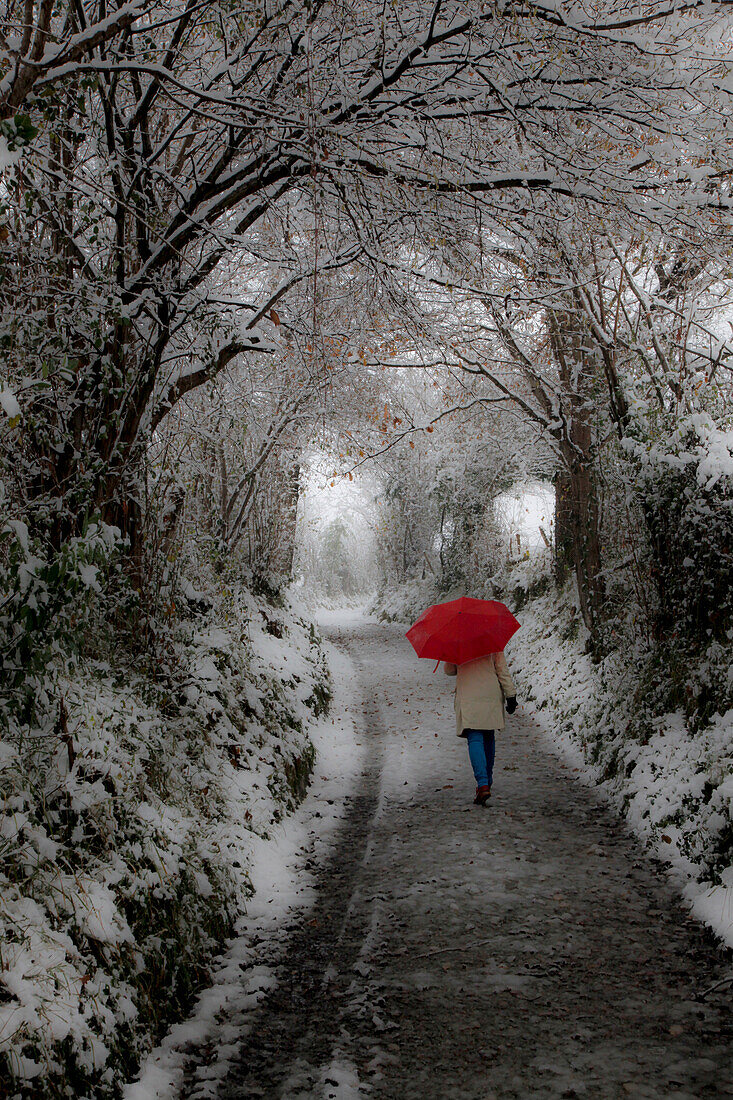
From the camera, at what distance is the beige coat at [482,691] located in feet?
23.4

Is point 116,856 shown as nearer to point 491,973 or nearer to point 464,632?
point 491,973

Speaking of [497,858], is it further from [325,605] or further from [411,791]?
[325,605]

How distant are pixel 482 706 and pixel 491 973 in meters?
3.17

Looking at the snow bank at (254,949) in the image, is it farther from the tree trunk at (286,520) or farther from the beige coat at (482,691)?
the tree trunk at (286,520)

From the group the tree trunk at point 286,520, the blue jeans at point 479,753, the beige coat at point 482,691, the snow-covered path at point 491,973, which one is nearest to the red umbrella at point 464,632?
the beige coat at point 482,691

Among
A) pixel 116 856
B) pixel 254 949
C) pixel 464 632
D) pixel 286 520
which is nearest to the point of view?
pixel 116 856

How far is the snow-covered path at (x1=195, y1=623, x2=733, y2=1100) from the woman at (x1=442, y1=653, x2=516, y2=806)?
0.40 meters

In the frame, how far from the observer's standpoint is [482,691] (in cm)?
720

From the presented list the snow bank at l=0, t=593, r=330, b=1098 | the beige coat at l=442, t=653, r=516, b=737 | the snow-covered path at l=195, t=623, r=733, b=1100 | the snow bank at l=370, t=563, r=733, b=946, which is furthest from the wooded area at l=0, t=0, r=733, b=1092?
the snow-covered path at l=195, t=623, r=733, b=1100

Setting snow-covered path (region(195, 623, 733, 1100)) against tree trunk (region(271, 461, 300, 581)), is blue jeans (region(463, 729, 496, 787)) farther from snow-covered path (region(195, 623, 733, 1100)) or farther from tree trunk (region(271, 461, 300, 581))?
tree trunk (region(271, 461, 300, 581))

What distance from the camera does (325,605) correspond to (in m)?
37.8

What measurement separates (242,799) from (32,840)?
2.87 metres

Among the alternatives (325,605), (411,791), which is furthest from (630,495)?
(325,605)

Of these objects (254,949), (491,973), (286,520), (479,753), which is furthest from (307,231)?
(286,520)
